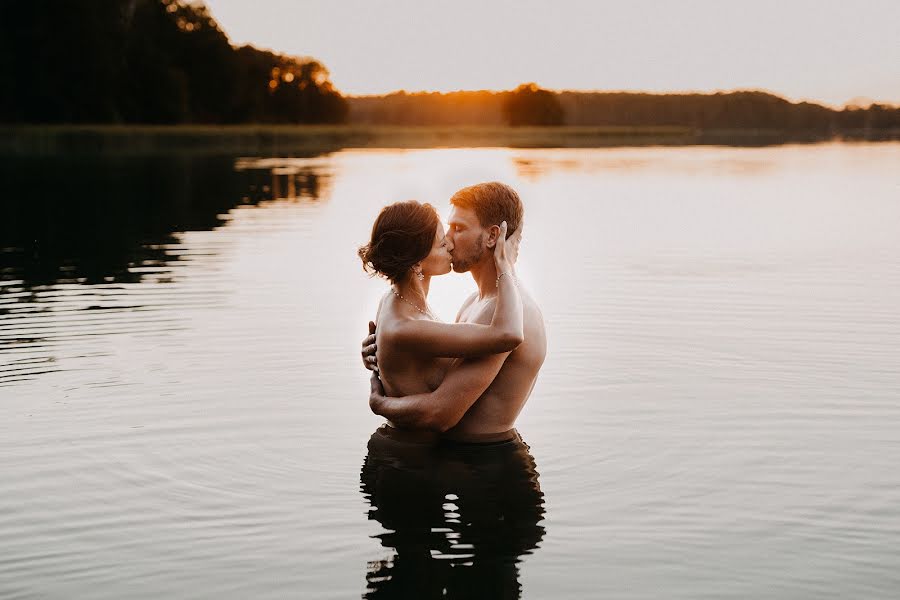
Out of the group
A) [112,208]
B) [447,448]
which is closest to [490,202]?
[447,448]

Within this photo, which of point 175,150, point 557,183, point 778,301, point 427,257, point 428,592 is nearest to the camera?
point 428,592

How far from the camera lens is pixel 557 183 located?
41.5 m

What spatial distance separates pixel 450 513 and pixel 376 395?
1.08 m

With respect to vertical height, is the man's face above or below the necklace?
above

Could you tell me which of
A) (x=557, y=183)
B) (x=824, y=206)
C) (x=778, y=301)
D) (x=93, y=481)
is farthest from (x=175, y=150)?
(x=93, y=481)

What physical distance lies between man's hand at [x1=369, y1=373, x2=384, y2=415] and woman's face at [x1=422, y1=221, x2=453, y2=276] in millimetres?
865

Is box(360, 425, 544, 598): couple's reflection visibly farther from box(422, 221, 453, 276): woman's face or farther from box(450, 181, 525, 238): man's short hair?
box(450, 181, 525, 238): man's short hair

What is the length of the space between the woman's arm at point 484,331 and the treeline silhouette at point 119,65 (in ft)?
263

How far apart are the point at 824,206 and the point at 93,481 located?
84.8ft

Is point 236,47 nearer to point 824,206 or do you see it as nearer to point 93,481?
point 824,206

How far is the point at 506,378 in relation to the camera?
6.86 meters

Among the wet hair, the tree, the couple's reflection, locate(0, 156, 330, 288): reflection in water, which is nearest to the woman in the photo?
the wet hair

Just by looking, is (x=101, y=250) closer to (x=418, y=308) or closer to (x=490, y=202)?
(x=418, y=308)

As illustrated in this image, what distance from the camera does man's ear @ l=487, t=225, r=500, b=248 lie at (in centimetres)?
648
